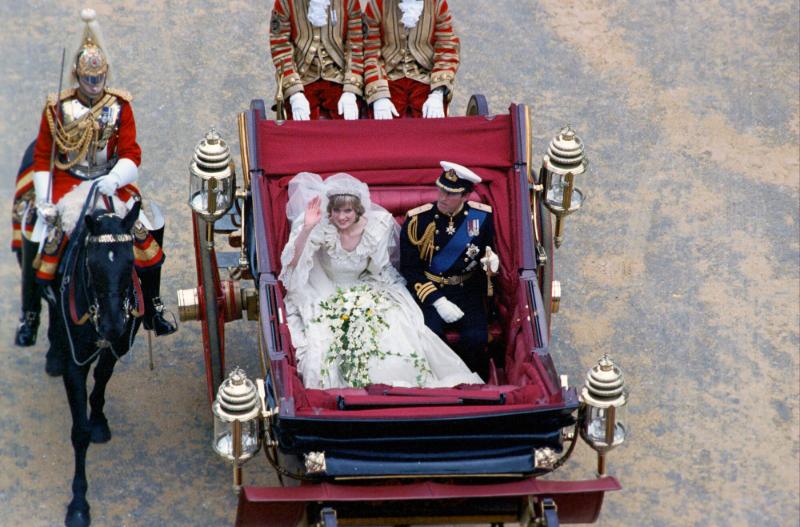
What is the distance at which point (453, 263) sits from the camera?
727 centimetres

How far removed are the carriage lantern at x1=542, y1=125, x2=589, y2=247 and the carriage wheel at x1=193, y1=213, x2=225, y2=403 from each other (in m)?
1.48

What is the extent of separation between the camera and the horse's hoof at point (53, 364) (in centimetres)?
815

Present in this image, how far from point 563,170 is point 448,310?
0.80 m

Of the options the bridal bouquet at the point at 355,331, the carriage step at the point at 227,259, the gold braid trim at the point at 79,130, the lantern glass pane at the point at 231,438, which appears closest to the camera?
the lantern glass pane at the point at 231,438

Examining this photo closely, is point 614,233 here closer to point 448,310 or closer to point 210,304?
point 448,310

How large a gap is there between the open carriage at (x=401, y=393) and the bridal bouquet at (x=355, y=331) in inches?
8.4

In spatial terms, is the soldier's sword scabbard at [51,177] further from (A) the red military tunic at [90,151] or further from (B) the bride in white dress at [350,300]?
(B) the bride in white dress at [350,300]

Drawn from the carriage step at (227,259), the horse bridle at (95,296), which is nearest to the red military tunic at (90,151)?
the horse bridle at (95,296)

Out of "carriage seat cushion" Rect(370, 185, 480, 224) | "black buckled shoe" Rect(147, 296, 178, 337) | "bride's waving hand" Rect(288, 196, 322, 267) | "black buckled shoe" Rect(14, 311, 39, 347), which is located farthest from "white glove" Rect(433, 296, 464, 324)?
"black buckled shoe" Rect(14, 311, 39, 347)

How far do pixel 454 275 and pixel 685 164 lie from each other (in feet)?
9.31

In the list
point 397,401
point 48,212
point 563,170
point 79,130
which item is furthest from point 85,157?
point 563,170

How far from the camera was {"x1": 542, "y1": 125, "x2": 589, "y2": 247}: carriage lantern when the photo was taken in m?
7.40

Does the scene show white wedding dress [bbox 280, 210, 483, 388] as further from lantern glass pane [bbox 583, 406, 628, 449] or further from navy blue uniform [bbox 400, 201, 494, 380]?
lantern glass pane [bbox 583, 406, 628, 449]

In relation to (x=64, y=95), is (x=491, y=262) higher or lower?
lower
